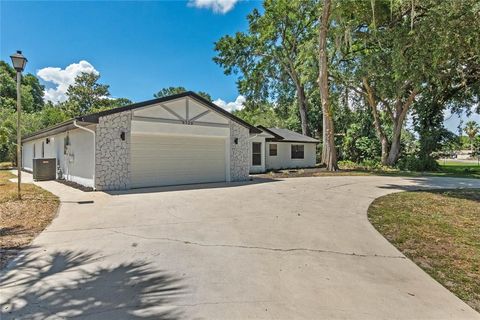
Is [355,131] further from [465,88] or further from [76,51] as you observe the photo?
[76,51]

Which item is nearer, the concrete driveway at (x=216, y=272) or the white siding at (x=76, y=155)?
the concrete driveway at (x=216, y=272)

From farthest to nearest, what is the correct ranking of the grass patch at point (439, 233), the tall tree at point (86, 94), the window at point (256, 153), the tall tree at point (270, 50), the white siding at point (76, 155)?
the tall tree at point (86, 94), the tall tree at point (270, 50), the window at point (256, 153), the white siding at point (76, 155), the grass patch at point (439, 233)

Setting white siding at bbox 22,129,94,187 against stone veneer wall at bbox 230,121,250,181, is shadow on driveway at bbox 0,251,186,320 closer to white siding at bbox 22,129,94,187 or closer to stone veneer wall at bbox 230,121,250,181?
white siding at bbox 22,129,94,187

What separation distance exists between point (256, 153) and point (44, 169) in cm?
1182

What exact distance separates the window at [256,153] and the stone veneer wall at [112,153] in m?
10.1

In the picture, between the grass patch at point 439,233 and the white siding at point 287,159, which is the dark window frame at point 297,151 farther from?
the grass patch at point 439,233

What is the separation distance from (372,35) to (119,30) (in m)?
13.9

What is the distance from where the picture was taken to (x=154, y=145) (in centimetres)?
1096

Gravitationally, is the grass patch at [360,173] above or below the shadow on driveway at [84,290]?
above

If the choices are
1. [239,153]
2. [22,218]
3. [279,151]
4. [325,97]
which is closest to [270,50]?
[325,97]

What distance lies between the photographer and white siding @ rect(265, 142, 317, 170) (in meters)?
20.7

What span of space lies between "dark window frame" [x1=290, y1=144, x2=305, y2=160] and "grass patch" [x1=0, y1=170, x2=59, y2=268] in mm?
16846

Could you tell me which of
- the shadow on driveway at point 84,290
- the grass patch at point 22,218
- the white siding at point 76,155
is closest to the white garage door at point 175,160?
the white siding at point 76,155

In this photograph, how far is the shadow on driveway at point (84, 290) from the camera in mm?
2506
